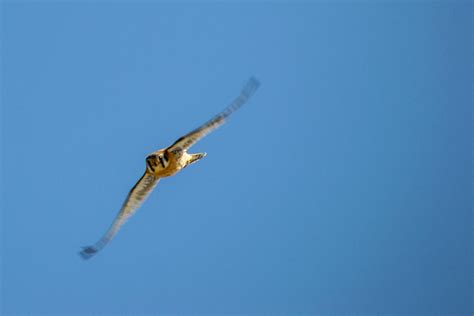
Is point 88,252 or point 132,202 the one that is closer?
point 88,252

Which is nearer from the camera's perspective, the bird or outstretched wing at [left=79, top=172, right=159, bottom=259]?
the bird

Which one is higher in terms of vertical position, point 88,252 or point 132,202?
point 132,202

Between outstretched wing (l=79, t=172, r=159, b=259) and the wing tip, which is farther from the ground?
outstretched wing (l=79, t=172, r=159, b=259)

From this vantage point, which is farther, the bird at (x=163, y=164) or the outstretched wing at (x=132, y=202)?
the outstretched wing at (x=132, y=202)

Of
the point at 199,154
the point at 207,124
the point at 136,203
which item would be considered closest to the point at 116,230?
the point at 136,203

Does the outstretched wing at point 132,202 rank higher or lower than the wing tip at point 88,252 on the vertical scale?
higher
